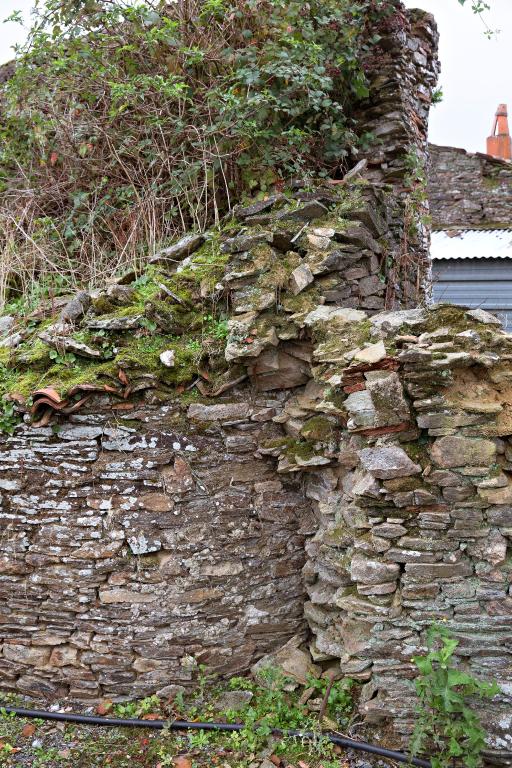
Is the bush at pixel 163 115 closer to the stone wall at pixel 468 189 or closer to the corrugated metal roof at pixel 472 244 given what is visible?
the corrugated metal roof at pixel 472 244

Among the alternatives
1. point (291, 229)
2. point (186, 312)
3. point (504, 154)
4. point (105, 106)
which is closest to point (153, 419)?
point (186, 312)

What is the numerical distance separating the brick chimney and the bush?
28.8 feet

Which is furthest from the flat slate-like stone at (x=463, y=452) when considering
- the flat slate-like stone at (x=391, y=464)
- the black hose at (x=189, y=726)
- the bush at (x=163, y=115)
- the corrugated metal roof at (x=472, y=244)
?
the corrugated metal roof at (x=472, y=244)

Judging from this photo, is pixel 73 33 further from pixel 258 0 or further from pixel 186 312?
pixel 186 312

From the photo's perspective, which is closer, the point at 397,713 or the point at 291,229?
the point at 397,713

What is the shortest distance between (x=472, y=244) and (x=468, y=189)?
4.41 ft

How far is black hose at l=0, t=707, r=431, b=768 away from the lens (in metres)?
3.20

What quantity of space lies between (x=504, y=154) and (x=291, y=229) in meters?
11.0

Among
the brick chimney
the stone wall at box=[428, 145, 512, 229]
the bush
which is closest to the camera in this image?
the bush

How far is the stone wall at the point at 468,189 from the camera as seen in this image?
10.4m

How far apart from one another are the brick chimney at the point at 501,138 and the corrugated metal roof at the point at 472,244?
12.9 feet

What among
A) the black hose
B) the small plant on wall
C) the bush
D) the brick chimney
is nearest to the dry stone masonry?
the black hose

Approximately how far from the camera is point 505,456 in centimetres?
314

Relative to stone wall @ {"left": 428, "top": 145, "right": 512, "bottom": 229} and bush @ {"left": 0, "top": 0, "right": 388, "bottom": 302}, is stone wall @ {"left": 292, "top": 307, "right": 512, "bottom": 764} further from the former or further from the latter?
stone wall @ {"left": 428, "top": 145, "right": 512, "bottom": 229}
